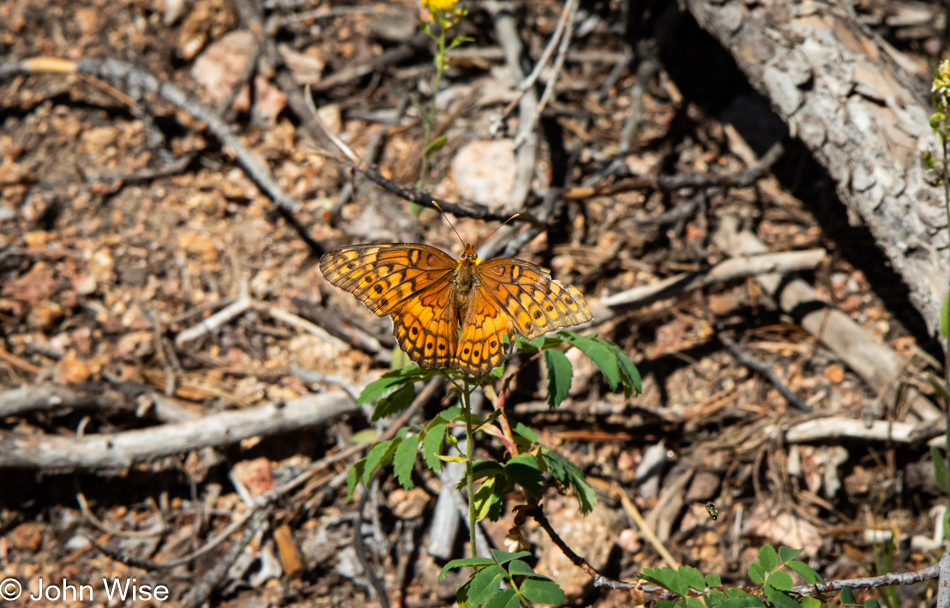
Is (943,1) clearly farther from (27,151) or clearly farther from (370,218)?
(27,151)

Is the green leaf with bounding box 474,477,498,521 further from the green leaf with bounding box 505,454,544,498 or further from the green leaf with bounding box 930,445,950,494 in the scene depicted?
the green leaf with bounding box 930,445,950,494

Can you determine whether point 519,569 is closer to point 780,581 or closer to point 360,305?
point 780,581

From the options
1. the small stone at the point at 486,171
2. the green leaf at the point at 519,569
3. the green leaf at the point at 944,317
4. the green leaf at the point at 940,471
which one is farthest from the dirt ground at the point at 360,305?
the green leaf at the point at 519,569

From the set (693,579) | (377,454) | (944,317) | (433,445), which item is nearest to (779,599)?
(693,579)

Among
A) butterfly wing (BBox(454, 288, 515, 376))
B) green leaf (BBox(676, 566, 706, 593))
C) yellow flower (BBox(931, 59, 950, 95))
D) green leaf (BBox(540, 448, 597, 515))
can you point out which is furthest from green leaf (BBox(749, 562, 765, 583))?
yellow flower (BBox(931, 59, 950, 95))

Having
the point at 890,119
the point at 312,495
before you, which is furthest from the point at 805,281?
the point at 312,495
